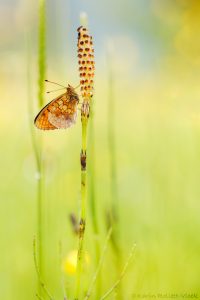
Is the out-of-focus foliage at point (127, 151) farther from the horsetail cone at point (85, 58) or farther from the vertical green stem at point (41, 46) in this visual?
the horsetail cone at point (85, 58)

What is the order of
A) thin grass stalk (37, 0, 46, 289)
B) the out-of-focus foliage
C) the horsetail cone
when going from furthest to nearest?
the out-of-focus foliage
thin grass stalk (37, 0, 46, 289)
the horsetail cone

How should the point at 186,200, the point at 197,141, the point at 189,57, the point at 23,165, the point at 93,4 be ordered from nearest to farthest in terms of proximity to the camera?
the point at 197,141, the point at 186,200, the point at 189,57, the point at 23,165, the point at 93,4

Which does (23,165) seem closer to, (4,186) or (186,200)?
(4,186)

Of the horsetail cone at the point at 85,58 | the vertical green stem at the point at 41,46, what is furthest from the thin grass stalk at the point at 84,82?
the vertical green stem at the point at 41,46

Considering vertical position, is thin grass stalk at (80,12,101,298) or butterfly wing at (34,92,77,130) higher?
butterfly wing at (34,92,77,130)

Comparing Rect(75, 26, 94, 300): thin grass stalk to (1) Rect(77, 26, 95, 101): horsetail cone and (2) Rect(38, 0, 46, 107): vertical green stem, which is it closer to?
(1) Rect(77, 26, 95, 101): horsetail cone

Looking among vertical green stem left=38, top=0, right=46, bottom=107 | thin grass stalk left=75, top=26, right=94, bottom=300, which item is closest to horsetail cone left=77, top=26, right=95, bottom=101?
thin grass stalk left=75, top=26, right=94, bottom=300

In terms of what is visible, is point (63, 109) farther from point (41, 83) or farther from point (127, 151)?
point (127, 151)

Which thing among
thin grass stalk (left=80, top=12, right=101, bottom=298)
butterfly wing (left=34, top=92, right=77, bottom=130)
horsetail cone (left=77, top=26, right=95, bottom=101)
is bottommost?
thin grass stalk (left=80, top=12, right=101, bottom=298)

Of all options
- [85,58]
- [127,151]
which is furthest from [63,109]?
[127,151]

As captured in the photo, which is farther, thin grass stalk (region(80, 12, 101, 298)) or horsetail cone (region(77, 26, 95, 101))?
thin grass stalk (region(80, 12, 101, 298))

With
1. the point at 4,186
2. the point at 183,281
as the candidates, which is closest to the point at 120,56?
the point at 4,186
